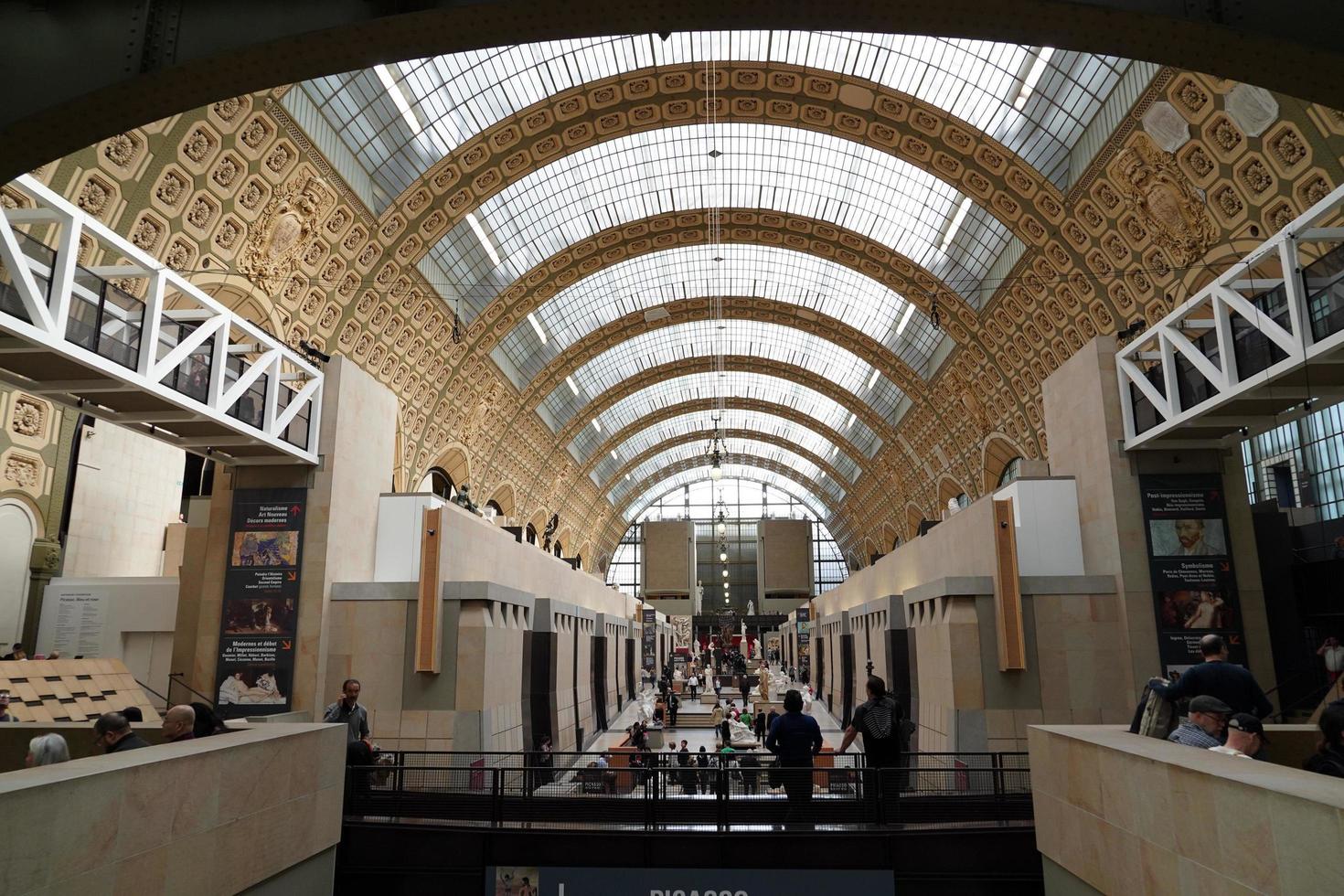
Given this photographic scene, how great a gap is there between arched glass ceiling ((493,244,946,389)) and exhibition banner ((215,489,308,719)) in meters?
22.1

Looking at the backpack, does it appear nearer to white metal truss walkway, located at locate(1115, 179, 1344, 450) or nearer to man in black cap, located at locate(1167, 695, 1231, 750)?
man in black cap, located at locate(1167, 695, 1231, 750)

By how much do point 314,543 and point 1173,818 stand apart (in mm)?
17087

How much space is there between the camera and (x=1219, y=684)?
795cm

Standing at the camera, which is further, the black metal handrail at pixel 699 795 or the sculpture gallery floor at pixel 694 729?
the sculpture gallery floor at pixel 694 729

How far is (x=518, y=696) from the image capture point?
71.9 feet

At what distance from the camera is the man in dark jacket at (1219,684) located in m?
7.91

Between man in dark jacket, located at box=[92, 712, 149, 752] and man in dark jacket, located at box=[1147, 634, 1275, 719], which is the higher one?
man in dark jacket, located at box=[1147, 634, 1275, 719]

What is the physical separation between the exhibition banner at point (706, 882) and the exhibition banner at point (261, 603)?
9827 millimetres

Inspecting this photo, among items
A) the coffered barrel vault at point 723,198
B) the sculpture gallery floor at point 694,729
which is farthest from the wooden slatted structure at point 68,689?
the sculpture gallery floor at point 694,729

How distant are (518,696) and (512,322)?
19.9 m

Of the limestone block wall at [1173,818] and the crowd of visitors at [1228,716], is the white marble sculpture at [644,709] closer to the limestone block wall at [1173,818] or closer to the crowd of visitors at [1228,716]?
the limestone block wall at [1173,818]

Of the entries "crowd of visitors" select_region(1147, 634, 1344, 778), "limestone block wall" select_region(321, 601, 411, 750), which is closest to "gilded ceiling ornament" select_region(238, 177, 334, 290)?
"limestone block wall" select_region(321, 601, 411, 750)

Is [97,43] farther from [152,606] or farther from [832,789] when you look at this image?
[152,606]

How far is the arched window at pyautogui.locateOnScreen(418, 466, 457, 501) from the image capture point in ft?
129
